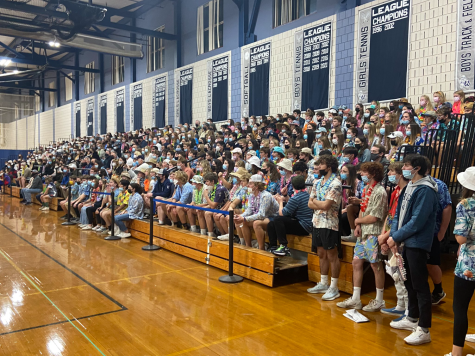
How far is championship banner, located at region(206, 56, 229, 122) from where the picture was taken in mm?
15805

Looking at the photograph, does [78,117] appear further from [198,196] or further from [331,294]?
[331,294]

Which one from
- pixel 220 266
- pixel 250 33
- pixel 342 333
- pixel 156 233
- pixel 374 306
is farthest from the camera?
pixel 250 33

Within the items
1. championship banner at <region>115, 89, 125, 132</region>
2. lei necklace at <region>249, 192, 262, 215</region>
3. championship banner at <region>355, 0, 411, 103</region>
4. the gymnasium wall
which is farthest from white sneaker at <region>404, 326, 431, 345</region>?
championship banner at <region>115, 89, 125, 132</region>

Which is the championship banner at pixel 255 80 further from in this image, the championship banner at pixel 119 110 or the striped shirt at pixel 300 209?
the championship banner at pixel 119 110

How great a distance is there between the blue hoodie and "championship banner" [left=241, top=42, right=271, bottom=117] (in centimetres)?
1042

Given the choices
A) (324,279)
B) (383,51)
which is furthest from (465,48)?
(324,279)

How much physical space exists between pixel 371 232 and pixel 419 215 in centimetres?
89

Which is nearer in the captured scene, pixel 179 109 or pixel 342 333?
pixel 342 333

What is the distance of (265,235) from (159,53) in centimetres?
1688

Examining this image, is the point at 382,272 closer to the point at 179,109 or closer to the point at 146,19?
the point at 179,109

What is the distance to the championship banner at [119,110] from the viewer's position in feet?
77.1

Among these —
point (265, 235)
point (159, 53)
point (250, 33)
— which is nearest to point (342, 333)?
point (265, 235)

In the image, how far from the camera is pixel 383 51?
10156mm

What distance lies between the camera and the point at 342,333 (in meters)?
3.78
